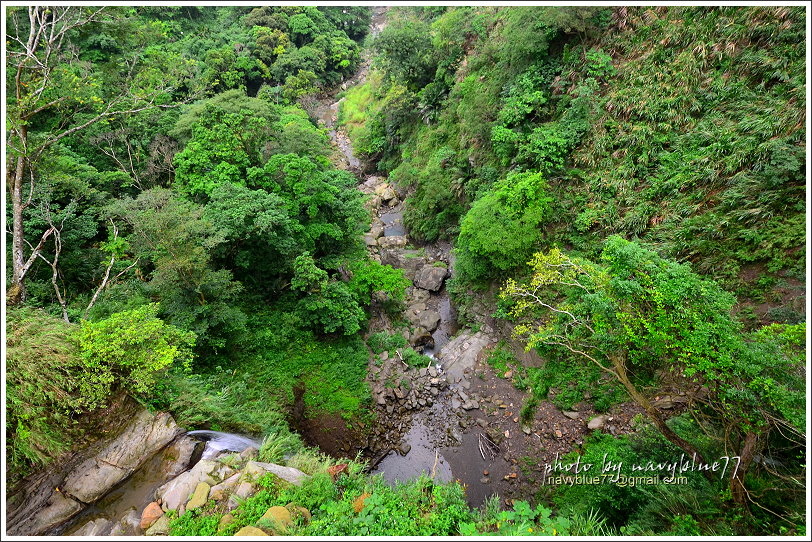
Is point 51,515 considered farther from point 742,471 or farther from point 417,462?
point 742,471

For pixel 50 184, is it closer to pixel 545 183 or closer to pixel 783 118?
pixel 545 183

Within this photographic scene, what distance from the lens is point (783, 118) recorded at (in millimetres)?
10633

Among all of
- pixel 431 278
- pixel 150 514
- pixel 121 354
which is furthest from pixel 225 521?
pixel 431 278

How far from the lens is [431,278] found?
63.9ft

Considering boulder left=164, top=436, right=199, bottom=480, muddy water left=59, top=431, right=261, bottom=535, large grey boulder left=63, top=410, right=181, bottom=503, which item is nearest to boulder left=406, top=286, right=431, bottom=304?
muddy water left=59, top=431, right=261, bottom=535

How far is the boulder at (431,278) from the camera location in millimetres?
19250

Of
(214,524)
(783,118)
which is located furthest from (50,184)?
(783,118)

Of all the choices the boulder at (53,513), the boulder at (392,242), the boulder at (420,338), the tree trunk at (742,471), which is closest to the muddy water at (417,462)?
the boulder at (420,338)

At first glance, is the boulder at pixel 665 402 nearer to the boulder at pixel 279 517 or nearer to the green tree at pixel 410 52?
the boulder at pixel 279 517

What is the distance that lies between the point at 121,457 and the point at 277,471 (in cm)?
308

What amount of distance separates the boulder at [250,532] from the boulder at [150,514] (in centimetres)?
177

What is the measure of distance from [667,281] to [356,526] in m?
7.23

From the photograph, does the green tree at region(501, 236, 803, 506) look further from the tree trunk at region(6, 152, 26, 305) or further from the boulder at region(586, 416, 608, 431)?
the tree trunk at region(6, 152, 26, 305)

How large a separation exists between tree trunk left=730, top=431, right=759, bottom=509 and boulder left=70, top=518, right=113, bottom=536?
11.5m
